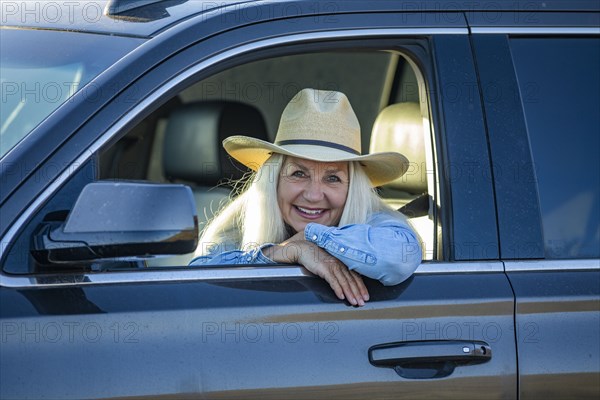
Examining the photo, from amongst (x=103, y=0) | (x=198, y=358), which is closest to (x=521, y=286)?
(x=198, y=358)

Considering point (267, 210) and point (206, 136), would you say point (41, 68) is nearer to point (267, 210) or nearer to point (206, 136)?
point (267, 210)

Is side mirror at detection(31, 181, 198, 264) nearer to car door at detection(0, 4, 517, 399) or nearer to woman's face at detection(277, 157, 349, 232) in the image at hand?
car door at detection(0, 4, 517, 399)

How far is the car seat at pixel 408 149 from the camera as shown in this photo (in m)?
2.96

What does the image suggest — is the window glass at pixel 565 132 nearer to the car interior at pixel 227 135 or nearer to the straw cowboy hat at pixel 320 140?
the car interior at pixel 227 135

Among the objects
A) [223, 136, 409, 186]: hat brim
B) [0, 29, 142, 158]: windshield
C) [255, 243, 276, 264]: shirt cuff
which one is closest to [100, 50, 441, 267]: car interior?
[223, 136, 409, 186]: hat brim

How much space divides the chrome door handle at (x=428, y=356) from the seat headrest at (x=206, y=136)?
1999mm

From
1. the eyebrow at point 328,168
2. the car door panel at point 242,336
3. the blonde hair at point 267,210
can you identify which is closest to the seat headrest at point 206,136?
the blonde hair at point 267,210

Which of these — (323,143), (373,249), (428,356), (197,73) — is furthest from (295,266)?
(323,143)

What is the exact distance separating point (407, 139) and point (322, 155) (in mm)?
478

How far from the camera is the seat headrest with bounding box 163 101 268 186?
13.9 feet

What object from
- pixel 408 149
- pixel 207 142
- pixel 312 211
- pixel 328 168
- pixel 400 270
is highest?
pixel 207 142

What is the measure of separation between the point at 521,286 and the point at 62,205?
3.50 ft

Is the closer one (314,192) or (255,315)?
(255,315)

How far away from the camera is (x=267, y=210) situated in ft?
9.57
